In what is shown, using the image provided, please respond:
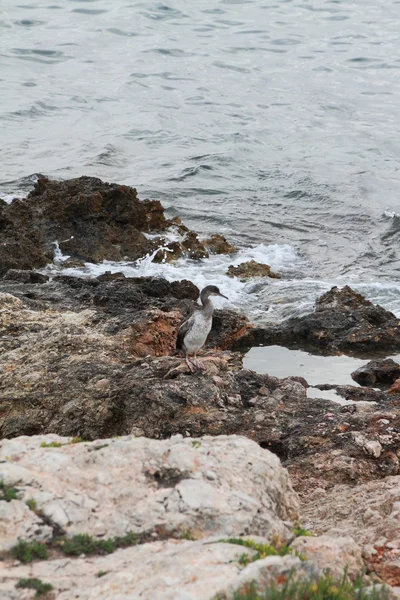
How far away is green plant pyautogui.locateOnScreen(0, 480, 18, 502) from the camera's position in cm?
508

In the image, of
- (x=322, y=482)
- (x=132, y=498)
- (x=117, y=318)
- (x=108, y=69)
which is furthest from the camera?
(x=108, y=69)

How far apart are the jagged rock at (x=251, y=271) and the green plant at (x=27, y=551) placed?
12.2 m

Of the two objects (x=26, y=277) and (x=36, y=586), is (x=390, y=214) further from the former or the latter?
(x=36, y=586)

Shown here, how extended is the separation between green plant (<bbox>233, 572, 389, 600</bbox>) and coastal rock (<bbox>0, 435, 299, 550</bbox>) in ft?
2.21

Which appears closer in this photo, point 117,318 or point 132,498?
point 132,498

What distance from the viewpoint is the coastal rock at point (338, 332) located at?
12.8 metres

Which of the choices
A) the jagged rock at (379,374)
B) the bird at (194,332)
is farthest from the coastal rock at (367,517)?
the jagged rock at (379,374)

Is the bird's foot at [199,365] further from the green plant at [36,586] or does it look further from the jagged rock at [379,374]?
the green plant at [36,586]

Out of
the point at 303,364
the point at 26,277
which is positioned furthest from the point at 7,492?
the point at 26,277

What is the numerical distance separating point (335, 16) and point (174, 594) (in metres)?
41.6

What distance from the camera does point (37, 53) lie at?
37.5 metres

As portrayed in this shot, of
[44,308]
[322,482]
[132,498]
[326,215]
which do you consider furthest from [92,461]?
[326,215]

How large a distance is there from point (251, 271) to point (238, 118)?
591 inches

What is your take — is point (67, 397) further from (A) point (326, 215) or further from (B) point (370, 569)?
(A) point (326, 215)
